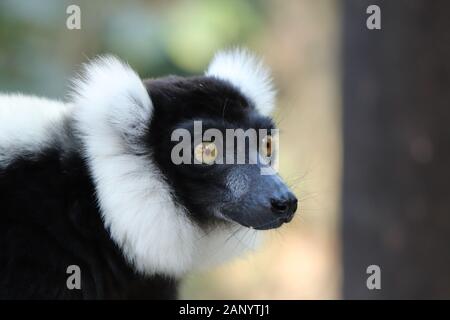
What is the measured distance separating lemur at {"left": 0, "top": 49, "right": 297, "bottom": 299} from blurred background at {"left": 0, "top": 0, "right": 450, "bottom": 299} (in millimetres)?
566

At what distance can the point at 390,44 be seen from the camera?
545 centimetres

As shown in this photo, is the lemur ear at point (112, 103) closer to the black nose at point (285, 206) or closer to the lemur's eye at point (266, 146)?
the lemur's eye at point (266, 146)

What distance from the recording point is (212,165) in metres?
3.90

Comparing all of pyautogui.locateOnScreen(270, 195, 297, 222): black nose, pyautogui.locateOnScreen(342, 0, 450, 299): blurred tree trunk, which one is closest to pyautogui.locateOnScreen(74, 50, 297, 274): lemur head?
pyautogui.locateOnScreen(270, 195, 297, 222): black nose

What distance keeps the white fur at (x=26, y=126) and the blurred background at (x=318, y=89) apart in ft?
4.40

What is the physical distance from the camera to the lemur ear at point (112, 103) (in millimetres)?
3840

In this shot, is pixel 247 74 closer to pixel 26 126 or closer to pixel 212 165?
pixel 212 165

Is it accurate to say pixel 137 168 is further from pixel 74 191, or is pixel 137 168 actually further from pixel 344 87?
pixel 344 87

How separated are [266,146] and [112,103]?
35.1 inches

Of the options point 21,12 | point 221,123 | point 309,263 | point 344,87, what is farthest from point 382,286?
point 309,263

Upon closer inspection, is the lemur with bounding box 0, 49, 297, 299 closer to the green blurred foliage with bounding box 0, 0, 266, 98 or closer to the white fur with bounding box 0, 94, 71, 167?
the white fur with bounding box 0, 94, 71, 167

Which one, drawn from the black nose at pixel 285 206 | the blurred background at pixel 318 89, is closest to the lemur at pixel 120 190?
the black nose at pixel 285 206

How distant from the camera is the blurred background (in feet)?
17.5

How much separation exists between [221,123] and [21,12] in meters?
3.62
